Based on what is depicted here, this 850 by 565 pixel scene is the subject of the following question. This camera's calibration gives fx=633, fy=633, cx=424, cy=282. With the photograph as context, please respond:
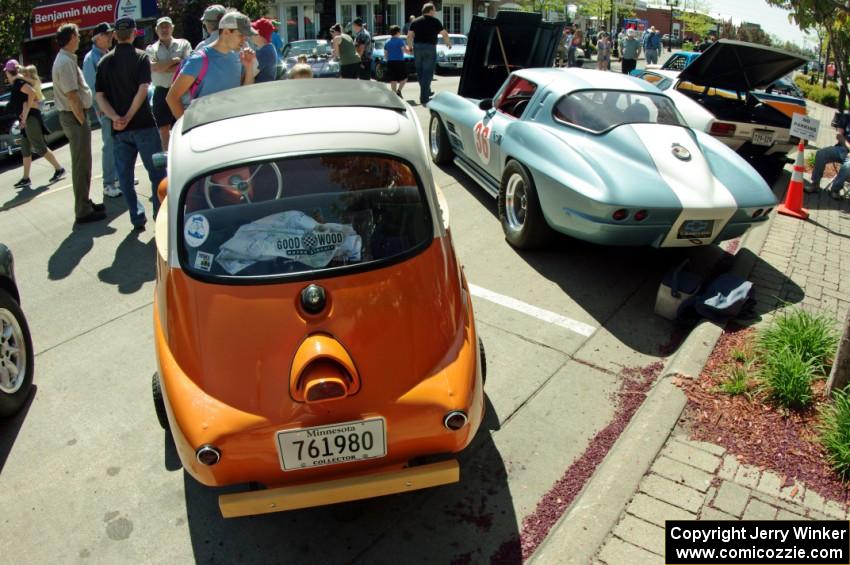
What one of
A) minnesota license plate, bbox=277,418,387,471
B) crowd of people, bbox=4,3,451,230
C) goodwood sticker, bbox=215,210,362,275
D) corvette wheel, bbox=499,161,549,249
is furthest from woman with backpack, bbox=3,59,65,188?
minnesota license plate, bbox=277,418,387,471

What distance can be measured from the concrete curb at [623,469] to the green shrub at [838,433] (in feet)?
2.31

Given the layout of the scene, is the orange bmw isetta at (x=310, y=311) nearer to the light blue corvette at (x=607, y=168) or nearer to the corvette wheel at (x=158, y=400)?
the corvette wheel at (x=158, y=400)

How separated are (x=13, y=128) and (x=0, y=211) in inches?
141

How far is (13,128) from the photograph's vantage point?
410 inches

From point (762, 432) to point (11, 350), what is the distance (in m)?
4.47

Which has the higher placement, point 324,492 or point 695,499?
point 324,492

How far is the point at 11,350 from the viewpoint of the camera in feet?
13.0

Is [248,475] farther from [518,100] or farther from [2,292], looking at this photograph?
[518,100]

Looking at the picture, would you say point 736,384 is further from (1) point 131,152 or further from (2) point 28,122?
(2) point 28,122

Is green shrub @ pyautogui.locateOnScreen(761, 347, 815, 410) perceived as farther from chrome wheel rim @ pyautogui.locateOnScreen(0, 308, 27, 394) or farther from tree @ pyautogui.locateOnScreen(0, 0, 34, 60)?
tree @ pyautogui.locateOnScreen(0, 0, 34, 60)

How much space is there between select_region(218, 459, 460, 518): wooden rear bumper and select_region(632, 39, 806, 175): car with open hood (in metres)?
6.99

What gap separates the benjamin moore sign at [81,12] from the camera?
22.5 meters

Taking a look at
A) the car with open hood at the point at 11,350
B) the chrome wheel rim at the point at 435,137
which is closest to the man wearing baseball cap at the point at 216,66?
the car with open hood at the point at 11,350

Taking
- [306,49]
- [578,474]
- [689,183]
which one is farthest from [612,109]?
[306,49]
